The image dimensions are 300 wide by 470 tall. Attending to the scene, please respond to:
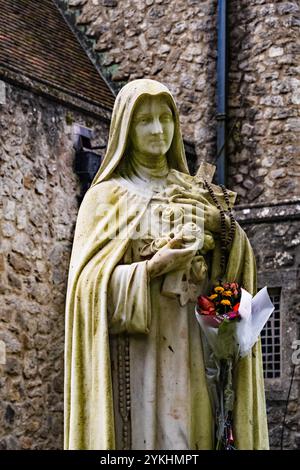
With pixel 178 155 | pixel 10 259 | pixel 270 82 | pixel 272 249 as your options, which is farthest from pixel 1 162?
pixel 178 155

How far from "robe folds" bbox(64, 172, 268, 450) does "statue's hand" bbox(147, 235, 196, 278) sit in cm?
6

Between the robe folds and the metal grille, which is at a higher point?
the metal grille

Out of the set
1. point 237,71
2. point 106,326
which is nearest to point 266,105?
point 237,71

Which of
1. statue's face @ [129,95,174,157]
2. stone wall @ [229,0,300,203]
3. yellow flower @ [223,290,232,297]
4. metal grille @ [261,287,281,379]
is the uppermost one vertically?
stone wall @ [229,0,300,203]

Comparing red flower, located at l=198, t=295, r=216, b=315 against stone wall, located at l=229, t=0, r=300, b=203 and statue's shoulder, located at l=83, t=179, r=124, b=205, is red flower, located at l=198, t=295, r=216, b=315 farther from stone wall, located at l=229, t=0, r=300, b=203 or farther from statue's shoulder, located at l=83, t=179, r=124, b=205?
stone wall, located at l=229, t=0, r=300, b=203

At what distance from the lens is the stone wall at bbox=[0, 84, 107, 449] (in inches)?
647

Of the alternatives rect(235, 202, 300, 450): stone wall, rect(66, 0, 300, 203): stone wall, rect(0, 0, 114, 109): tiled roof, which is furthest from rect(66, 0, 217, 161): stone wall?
rect(235, 202, 300, 450): stone wall

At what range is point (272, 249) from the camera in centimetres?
1761

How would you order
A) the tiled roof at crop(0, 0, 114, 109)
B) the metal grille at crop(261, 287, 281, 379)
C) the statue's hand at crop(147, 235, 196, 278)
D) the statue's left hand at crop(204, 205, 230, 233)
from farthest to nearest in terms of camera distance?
the tiled roof at crop(0, 0, 114, 109) < the metal grille at crop(261, 287, 281, 379) < the statue's left hand at crop(204, 205, 230, 233) < the statue's hand at crop(147, 235, 196, 278)

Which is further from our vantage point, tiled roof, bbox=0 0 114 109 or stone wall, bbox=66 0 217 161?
stone wall, bbox=66 0 217 161

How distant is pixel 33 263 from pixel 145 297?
847 centimetres

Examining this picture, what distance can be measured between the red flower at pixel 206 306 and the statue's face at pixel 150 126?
30.6 inches

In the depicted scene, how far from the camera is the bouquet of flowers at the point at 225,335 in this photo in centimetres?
862
